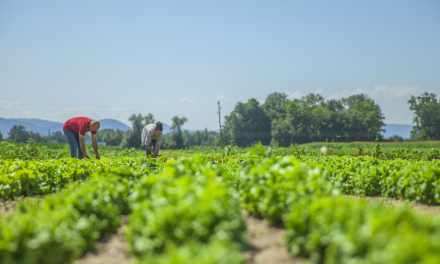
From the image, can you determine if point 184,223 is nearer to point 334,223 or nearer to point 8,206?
point 334,223

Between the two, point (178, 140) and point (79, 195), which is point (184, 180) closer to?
point (79, 195)

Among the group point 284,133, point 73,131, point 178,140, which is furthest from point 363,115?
point 73,131

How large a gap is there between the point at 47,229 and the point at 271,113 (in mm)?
86242

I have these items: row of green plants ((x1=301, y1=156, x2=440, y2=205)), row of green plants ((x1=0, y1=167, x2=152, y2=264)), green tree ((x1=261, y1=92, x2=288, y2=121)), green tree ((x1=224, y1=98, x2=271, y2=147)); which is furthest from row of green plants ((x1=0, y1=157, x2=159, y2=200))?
green tree ((x1=261, y1=92, x2=288, y2=121))

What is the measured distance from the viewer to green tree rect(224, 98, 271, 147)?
263ft

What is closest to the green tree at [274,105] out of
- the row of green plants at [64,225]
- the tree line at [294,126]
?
the tree line at [294,126]

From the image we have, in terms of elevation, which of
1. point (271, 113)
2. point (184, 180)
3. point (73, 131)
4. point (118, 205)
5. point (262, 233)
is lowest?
point (262, 233)

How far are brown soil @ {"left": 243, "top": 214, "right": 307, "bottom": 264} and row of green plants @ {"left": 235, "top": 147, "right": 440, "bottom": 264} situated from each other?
4.2 inches

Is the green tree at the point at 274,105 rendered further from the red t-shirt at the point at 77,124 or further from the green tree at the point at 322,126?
the red t-shirt at the point at 77,124

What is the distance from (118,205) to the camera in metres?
4.14

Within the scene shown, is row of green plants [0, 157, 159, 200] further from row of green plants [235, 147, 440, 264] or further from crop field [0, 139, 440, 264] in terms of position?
row of green plants [235, 147, 440, 264]

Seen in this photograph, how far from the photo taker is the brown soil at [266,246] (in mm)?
2945

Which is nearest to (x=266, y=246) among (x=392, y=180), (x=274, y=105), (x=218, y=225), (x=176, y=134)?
(x=218, y=225)

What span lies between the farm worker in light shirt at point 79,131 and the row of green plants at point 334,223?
19.9ft
